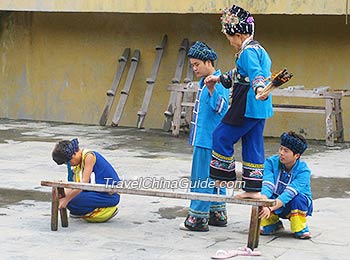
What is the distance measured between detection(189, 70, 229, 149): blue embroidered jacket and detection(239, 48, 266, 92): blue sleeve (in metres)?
0.65

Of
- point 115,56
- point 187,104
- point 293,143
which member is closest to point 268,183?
point 293,143

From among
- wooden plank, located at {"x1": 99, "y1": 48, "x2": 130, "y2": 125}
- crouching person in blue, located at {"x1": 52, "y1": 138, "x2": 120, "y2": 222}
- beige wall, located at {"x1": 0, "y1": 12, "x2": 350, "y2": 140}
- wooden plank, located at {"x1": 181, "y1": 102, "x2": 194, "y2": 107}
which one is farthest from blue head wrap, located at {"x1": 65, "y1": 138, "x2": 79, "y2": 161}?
wooden plank, located at {"x1": 99, "y1": 48, "x2": 130, "y2": 125}

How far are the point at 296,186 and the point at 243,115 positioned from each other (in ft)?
2.61

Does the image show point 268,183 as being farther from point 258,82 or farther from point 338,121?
point 338,121

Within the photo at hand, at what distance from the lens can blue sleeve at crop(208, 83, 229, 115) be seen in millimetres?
7531

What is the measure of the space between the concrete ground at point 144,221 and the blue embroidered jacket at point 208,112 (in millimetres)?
782

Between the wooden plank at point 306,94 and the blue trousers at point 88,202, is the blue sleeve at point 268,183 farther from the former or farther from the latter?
the wooden plank at point 306,94

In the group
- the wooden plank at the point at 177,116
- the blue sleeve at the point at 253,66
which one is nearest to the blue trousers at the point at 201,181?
the blue sleeve at the point at 253,66

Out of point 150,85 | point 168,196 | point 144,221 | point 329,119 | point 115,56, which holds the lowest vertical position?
point 144,221

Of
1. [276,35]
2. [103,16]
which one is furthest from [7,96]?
[276,35]

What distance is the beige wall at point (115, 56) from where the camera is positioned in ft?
48.1

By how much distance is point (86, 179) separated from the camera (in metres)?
7.72

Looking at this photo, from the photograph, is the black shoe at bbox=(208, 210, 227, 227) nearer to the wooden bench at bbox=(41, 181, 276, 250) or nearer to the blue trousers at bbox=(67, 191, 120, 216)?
the wooden bench at bbox=(41, 181, 276, 250)

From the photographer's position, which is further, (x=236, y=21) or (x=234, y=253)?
(x=236, y=21)
